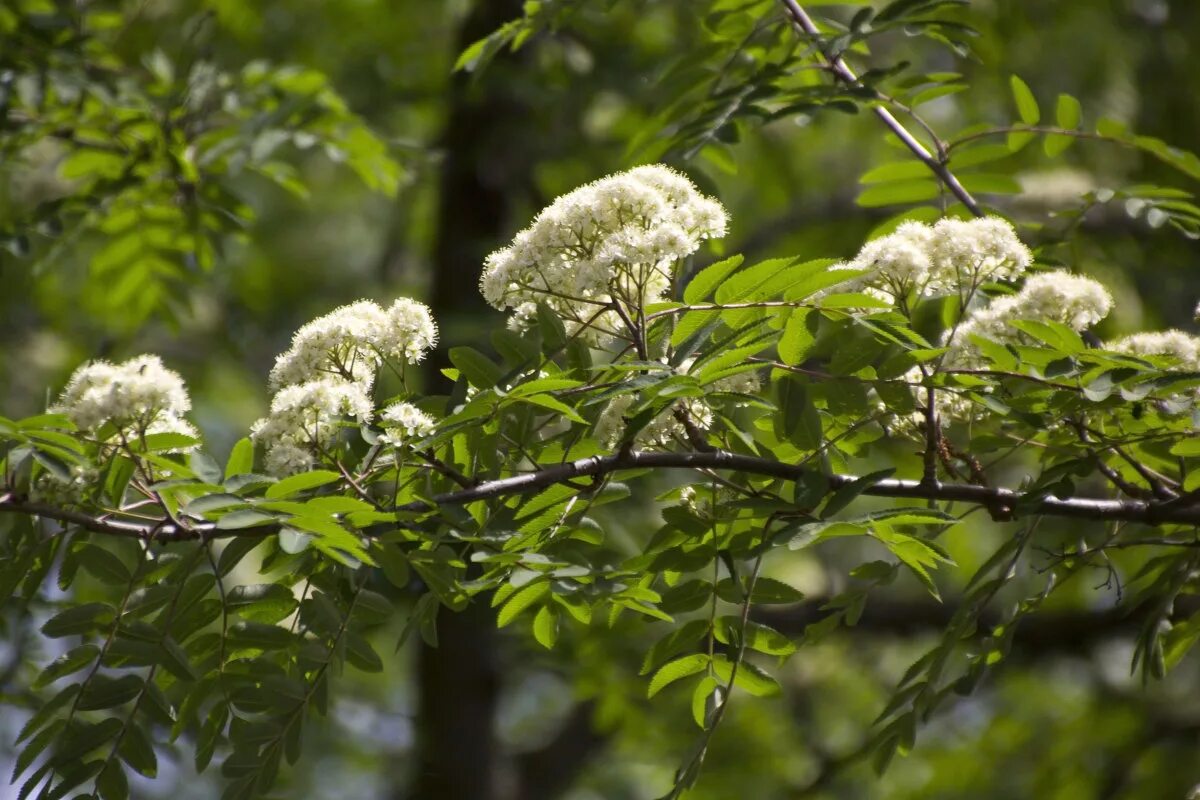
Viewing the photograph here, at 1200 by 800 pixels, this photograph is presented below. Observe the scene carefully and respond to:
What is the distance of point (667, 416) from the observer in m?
2.15

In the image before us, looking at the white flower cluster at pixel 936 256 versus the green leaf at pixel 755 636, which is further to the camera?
the green leaf at pixel 755 636

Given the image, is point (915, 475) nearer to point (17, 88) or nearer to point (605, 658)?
point (605, 658)

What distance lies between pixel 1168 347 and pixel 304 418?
150 cm

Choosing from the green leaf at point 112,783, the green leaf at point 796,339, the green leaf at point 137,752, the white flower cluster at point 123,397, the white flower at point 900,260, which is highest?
the white flower at point 900,260

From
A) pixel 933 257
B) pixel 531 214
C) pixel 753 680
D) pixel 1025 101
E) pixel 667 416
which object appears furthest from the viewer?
pixel 531 214

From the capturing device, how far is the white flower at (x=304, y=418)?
81.5 inches

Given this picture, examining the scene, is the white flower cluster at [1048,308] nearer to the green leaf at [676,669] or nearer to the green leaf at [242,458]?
the green leaf at [676,669]

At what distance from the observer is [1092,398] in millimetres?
2092

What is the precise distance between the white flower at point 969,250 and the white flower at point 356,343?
849mm

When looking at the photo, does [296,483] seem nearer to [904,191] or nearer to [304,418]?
[304,418]

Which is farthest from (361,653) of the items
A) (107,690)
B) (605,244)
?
(605,244)

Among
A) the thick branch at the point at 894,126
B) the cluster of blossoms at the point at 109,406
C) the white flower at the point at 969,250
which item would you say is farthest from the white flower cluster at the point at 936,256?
the cluster of blossoms at the point at 109,406

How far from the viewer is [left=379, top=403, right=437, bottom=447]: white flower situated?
204cm

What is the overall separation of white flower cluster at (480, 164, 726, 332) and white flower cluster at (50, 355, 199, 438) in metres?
0.53
